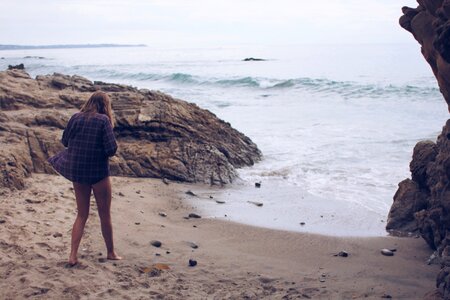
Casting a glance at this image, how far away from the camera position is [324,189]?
10039mm

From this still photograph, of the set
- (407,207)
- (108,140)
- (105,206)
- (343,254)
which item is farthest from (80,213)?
(407,207)

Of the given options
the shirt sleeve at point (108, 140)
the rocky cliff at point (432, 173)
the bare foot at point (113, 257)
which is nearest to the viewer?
the rocky cliff at point (432, 173)

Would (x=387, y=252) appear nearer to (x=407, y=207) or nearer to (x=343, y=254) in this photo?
(x=343, y=254)

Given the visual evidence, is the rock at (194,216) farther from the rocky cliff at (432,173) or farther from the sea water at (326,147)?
the rocky cliff at (432,173)

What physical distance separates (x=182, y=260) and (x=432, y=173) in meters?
3.08

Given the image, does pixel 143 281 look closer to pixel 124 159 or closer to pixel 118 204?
pixel 118 204

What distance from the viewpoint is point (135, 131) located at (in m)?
10.9

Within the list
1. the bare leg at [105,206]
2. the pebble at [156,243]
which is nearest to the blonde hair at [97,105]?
the bare leg at [105,206]

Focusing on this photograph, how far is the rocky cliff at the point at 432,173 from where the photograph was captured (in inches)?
191

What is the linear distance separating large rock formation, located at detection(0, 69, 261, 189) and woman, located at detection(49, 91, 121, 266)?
10.8ft

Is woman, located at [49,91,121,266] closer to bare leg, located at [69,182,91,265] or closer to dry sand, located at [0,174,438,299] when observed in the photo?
bare leg, located at [69,182,91,265]

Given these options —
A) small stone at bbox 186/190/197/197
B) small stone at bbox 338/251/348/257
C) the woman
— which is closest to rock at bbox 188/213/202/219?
small stone at bbox 186/190/197/197

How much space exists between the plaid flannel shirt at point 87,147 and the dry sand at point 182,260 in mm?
891

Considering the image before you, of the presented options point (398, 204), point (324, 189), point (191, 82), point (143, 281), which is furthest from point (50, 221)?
point (191, 82)
